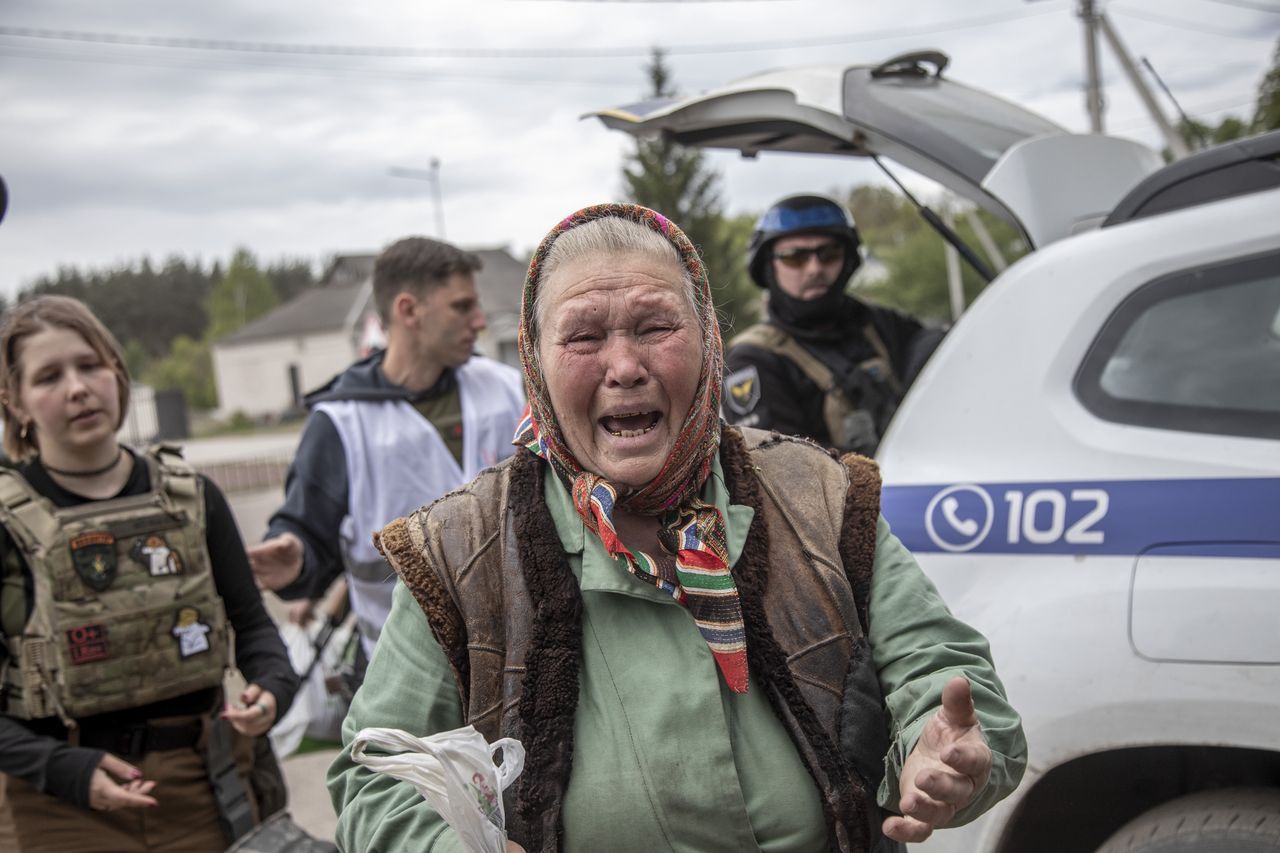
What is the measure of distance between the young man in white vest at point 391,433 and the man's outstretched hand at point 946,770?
203cm

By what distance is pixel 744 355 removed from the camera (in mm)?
3498

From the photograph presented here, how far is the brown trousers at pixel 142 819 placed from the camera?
2.52 meters

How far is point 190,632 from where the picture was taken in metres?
2.67

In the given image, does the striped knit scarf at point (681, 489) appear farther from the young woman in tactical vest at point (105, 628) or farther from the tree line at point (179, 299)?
A: the tree line at point (179, 299)

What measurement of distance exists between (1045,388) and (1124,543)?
38 cm

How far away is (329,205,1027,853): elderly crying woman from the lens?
154cm

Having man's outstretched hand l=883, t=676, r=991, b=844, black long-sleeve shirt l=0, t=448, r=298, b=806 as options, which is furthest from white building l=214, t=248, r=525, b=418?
man's outstretched hand l=883, t=676, r=991, b=844

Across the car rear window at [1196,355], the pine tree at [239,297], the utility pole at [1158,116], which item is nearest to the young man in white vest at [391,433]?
the car rear window at [1196,355]

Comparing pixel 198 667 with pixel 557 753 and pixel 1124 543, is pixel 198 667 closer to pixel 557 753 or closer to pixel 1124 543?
pixel 557 753

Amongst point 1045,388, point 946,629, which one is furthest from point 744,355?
point 946,629

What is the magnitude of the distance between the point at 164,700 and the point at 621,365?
5.94 feet

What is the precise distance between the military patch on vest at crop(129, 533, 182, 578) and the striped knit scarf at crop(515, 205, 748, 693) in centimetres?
135

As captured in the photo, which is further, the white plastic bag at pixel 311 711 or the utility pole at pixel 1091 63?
the utility pole at pixel 1091 63

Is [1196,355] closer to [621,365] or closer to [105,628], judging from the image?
[621,365]
